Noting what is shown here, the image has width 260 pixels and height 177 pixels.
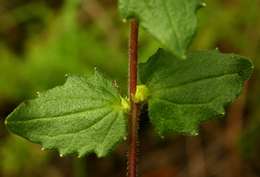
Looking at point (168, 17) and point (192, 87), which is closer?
point (168, 17)

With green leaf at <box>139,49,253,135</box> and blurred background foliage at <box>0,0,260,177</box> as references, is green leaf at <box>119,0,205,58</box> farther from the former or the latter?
blurred background foliage at <box>0,0,260,177</box>

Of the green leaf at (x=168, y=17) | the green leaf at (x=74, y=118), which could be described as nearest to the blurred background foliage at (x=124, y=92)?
the green leaf at (x=74, y=118)

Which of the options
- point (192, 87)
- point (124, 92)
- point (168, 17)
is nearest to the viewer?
point (168, 17)

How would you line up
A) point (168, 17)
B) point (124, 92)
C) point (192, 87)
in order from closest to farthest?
point (168, 17) → point (192, 87) → point (124, 92)

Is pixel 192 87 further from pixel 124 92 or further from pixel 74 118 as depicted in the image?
pixel 124 92

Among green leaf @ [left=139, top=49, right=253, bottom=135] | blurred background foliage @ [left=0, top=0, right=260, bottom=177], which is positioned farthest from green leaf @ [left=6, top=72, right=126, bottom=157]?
blurred background foliage @ [left=0, top=0, right=260, bottom=177]

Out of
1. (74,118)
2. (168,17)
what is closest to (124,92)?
(74,118)
